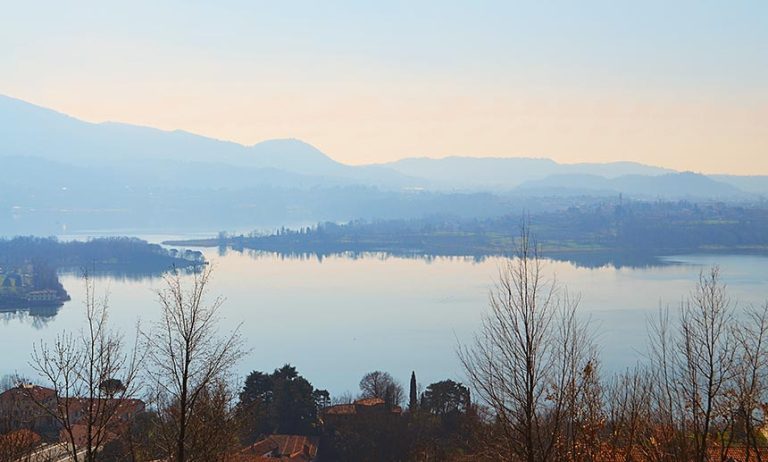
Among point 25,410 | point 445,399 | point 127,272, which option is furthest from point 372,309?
point 25,410

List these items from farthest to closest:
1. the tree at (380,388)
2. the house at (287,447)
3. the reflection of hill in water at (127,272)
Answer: the reflection of hill in water at (127,272) < the tree at (380,388) < the house at (287,447)

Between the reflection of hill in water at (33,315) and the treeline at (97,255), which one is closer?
the reflection of hill in water at (33,315)

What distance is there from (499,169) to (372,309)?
13153 centimetres

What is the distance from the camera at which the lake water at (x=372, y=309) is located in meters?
12.5

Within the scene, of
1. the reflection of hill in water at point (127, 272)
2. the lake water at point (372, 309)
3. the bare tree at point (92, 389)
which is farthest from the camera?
the reflection of hill in water at point (127, 272)

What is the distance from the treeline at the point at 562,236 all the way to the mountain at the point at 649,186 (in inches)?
1543

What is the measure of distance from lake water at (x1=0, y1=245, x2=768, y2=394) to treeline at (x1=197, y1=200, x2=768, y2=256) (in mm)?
5297

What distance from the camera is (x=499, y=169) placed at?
147 m

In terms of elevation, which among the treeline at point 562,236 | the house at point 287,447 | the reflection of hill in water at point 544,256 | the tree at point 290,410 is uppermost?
the treeline at point 562,236

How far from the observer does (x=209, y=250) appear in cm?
3269

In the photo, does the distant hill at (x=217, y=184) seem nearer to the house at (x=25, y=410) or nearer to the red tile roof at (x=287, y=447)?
the red tile roof at (x=287, y=447)

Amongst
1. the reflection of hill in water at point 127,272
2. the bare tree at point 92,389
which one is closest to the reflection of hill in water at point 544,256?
the reflection of hill in water at point 127,272

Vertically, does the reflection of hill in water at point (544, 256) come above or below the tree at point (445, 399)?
above

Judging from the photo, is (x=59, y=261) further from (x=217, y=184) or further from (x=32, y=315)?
(x=217, y=184)
